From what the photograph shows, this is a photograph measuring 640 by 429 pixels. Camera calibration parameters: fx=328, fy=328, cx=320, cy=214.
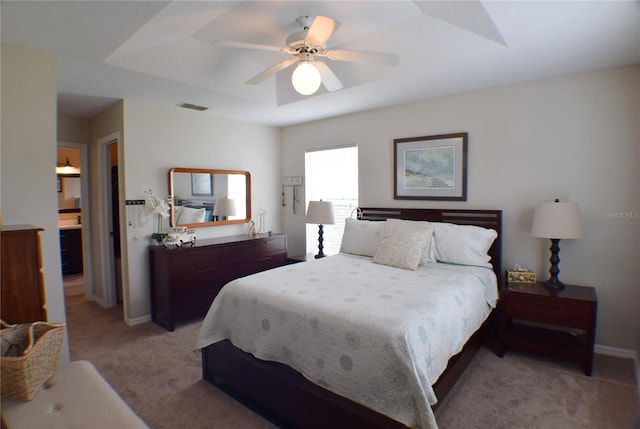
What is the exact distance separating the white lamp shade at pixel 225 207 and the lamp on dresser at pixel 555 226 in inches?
137

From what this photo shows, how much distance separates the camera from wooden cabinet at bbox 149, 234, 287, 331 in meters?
3.48

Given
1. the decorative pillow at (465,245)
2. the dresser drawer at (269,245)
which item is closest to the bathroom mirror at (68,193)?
the dresser drawer at (269,245)

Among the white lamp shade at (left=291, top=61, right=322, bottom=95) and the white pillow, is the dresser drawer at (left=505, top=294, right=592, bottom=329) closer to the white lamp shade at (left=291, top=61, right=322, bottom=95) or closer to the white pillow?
the white lamp shade at (left=291, top=61, right=322, bottom=95)

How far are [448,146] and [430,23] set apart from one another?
150cm

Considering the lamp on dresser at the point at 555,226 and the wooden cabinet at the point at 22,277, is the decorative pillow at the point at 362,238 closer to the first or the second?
the lamp on dresser at the point at 555,226

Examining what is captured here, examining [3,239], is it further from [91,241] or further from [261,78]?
[91,241]

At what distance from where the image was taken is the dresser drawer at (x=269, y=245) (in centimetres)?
427

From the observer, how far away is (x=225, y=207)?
14.5 feet

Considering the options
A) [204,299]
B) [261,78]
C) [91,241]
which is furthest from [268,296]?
[91,241]

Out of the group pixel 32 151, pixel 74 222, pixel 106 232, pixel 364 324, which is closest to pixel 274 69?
pixel 364 324

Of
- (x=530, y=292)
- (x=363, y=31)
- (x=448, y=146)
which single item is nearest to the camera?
(x=363, y=31)

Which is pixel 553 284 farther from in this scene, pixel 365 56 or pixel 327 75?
pixel 327 75

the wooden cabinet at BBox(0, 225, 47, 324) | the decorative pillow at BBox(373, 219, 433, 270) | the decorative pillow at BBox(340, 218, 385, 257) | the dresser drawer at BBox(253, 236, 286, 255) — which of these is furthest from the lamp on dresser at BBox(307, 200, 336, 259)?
the wooden cabinet at BBox(0, 225, 47, 324)

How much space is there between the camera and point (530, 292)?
2.73m
